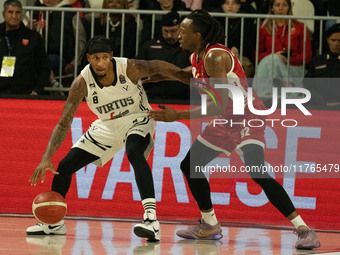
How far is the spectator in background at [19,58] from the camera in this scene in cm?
956

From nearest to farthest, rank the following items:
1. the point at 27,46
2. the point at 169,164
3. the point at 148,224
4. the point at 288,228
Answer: the point at 148,224 → the point at 288,228 → the point at 169,164 → the point at 27,46

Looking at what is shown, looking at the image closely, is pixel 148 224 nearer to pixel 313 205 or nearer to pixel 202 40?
pixel 202 40

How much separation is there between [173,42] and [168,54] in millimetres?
197

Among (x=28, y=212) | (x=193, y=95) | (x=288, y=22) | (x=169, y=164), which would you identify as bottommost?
(x=28, y=212)

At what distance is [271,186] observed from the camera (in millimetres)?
6680

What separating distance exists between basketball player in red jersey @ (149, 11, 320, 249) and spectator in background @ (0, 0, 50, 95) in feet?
10.8

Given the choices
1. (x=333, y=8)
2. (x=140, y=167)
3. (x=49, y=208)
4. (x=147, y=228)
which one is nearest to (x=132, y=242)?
(x=147, y=228)

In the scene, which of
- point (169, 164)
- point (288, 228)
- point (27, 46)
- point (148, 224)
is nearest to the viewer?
point (148, 224)

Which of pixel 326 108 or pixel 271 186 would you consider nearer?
pixel 271 186

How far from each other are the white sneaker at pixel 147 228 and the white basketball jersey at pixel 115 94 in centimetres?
110

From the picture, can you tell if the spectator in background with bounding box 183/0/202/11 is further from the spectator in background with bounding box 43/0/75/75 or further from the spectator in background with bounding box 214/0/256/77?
the spectator in background with bounding box 43/0/75/75

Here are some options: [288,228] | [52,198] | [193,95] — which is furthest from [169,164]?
[52,198]

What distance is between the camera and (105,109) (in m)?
7.18

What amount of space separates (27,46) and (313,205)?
13.3 ft
